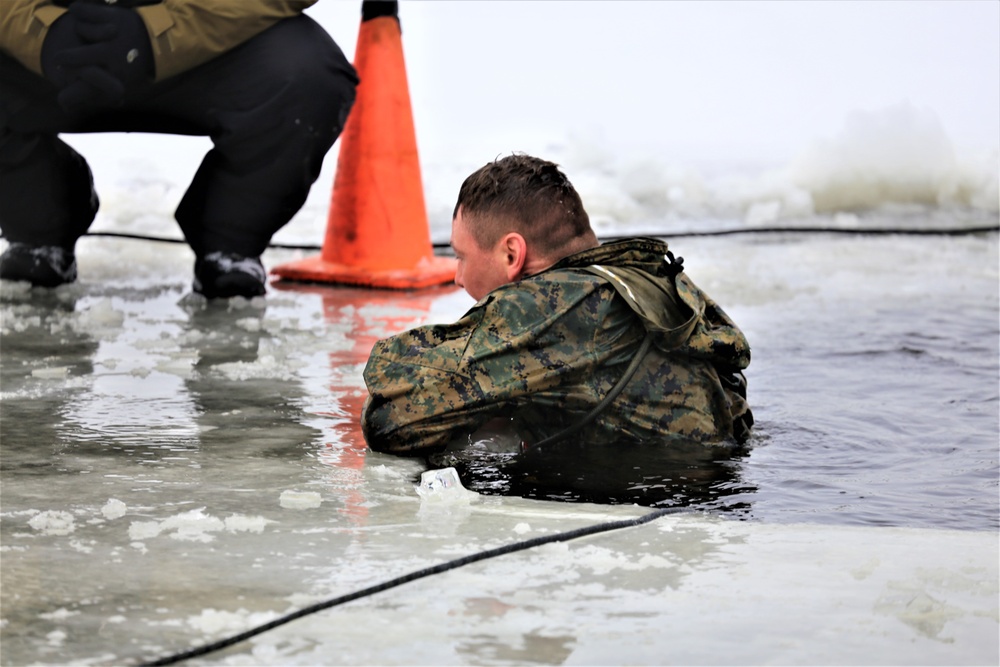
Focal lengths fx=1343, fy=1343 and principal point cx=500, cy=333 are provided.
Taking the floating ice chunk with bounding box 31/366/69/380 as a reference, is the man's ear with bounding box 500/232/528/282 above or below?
above

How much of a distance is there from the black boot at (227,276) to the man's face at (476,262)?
2067mm

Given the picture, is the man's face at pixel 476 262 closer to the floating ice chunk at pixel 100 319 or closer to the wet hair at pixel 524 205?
the wet hair at pixel 524 205

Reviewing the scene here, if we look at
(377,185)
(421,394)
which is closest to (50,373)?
(421,394)

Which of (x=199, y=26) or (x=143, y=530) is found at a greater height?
(x=199, y=26)

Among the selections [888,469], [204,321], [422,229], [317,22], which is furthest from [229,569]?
[422,229]

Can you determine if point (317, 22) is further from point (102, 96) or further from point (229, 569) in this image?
point (229, 569)

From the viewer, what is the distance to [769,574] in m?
1.92

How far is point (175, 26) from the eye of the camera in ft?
14.4

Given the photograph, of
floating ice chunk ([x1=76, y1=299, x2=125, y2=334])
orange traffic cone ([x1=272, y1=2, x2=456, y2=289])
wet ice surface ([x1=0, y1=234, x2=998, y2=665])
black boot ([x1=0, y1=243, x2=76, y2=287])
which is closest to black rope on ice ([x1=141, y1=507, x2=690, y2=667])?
wet ice surface ([x1=0, y1=234, x2=998, y2=665])

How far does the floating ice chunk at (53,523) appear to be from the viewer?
208cm

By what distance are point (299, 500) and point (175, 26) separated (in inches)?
102

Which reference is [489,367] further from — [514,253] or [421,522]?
[421,522]

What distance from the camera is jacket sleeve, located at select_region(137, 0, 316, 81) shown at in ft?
14.4

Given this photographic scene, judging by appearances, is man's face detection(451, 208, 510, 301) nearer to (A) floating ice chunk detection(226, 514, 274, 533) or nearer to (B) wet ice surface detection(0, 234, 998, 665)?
(B) wet ice surface detection(0, 234, 998, 665)
